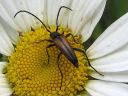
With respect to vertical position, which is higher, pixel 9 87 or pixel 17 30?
pixel 17 30

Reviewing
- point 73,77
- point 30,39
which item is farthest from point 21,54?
point 73,77

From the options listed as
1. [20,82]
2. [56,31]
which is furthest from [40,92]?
[56,31]

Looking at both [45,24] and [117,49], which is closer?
[117,49]

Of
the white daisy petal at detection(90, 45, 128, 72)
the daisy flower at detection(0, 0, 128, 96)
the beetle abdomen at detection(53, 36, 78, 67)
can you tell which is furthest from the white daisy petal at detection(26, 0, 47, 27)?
the white daisy petal at detection(90, 45, 128, 72)

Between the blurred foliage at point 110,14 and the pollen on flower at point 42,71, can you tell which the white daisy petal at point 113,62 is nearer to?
the pollen on flower at point 42,71

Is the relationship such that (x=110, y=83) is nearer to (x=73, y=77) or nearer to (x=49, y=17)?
(x=73, y=77)

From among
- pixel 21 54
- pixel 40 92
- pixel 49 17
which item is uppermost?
pixel 49 17

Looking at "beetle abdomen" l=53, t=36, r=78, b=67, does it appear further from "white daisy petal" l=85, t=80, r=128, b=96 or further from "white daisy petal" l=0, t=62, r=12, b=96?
"white daisy petal" l=0, t=62, r=12, b=96
